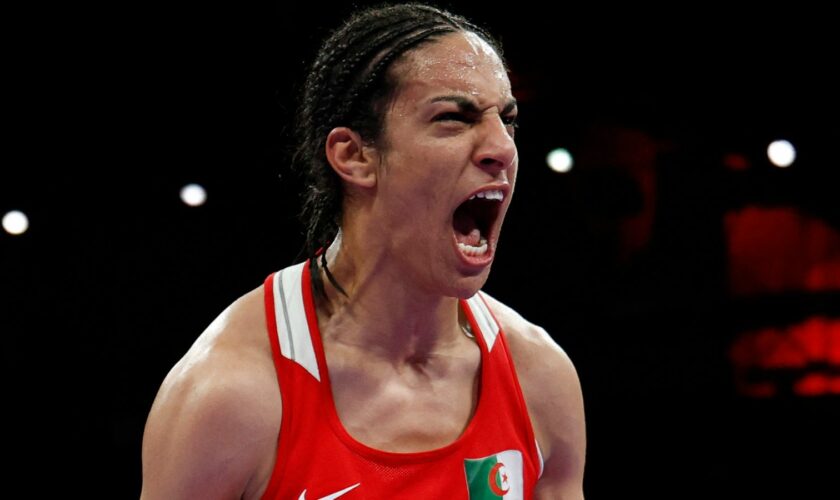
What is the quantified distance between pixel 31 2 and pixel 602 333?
234 cm

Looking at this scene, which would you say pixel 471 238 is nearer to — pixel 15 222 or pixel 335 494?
pixel 335 494

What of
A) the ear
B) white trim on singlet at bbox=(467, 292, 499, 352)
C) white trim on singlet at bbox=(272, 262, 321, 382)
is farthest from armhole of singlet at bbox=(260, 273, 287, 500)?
white trim on singlet at bbox=(467, 292, 499, 352)

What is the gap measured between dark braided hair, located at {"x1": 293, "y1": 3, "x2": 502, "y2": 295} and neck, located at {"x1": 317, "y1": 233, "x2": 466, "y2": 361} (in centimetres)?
3

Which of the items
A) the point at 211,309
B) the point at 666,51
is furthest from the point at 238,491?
the point at 666,51

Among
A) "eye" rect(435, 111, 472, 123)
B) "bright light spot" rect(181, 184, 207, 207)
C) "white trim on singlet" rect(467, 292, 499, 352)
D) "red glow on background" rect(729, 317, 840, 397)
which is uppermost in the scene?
"bright light spot" rect(181, 184, 207, 207)

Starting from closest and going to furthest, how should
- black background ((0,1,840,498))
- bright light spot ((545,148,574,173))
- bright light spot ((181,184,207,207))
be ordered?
black background ((0,1,840,498))
bright light spot ((181,184,207,207))
bright light spot ((545,148,574,173))

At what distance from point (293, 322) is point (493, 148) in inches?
16.0

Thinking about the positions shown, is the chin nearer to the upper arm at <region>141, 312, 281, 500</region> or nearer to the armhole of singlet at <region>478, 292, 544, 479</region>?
the armhole of singlet at <region>478, 292, 544, 479</region>

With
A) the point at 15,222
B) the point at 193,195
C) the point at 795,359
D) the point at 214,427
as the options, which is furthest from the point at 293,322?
the point at 795,359

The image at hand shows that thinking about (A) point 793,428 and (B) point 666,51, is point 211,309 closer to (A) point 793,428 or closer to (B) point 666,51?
(B) point 666,51

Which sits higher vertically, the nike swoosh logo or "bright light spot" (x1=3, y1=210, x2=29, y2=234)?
"bright light spot" (x1=3, y1=210, x2=29, y2=234)

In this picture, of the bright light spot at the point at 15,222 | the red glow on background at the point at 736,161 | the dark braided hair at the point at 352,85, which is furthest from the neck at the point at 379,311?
the red glow on background at the point at 736,161

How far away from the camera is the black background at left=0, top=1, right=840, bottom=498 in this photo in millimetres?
3406

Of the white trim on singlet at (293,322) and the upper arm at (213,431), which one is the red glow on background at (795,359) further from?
the upper arm at (213,431)
